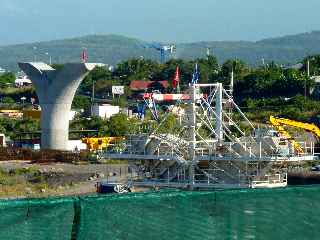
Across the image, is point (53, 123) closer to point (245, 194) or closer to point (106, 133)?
point (106, 133)

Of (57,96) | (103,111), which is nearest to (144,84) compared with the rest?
(103,111)

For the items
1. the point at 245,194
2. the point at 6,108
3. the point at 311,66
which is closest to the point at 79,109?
the point at 6,108

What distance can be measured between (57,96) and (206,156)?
21424 millimetres

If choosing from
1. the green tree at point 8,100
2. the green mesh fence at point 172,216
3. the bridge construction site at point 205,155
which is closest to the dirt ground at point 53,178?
the bridge construction site at point 205,155

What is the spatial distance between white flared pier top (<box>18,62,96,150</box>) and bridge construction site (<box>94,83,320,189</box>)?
57.3 feet

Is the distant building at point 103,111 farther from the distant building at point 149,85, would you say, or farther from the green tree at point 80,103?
the distant building at point 149,85

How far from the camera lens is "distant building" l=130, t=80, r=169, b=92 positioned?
88625 millimetres

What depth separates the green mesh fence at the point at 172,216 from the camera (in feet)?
21.5

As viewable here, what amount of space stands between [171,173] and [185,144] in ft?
3.85

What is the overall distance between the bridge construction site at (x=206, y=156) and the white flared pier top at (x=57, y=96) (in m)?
17.5

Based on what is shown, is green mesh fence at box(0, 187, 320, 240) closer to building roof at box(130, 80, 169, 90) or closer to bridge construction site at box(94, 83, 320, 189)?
bridge construction site at box(94, 83, 320, 189)

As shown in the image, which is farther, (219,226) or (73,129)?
(73,129)

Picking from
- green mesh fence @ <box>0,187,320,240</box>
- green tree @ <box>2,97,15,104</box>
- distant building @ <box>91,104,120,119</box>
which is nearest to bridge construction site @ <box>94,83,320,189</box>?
green mesh fence @ <box>0,187,320,240</box>

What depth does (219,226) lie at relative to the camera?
7090 millimetres
